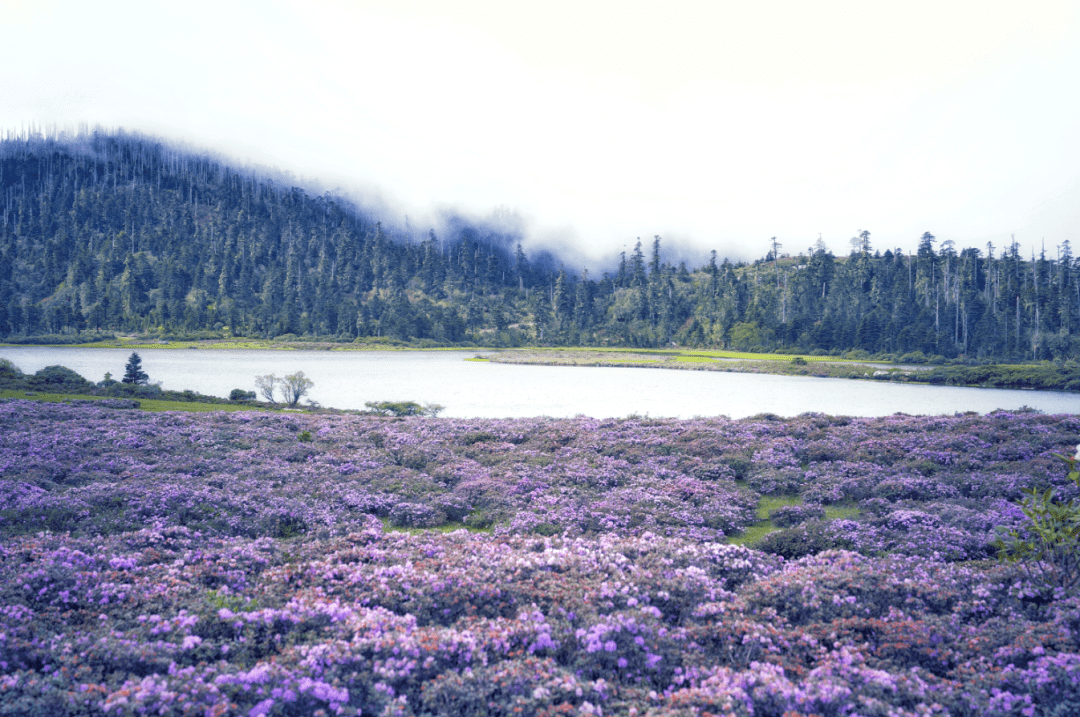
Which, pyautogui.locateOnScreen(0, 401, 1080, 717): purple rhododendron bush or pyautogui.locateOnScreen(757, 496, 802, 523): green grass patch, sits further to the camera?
pyautogui.locateOnScreen(757, 496, 802, 523): green grass patch

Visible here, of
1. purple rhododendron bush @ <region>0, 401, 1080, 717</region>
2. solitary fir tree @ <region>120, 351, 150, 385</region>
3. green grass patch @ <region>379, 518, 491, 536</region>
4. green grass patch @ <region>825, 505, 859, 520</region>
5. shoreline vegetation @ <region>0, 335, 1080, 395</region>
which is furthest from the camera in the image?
shoreline vegetation @ <region>0, 335, 1080, 395</region>

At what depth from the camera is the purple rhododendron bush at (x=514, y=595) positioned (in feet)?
18.6

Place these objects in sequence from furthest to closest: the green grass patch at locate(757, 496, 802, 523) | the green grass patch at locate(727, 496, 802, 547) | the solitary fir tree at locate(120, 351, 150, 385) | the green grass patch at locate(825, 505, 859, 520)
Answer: the solitary fir tree at locate(120, 351, 150, 385)
the green grass patch at locate(757, 496, 802, 523)
the green grass patch at locate(825, 505, 859, 520)
the green grass patch at locate(727, 496, 802, 547)

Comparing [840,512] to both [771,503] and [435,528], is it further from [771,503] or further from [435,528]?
[435,528]

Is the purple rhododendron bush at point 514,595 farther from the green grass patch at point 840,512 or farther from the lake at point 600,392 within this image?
the lake at point 600,392

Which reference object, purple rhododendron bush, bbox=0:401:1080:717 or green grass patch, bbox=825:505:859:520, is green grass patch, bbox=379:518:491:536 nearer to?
purple rhododendron bush, bbox=0:401:1080:717

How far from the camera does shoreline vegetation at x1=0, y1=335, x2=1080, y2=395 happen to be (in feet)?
269

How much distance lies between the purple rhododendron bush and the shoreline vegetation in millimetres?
32947

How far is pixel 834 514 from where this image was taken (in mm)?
13555

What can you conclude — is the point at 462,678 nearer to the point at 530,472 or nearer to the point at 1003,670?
the point at 1003,670

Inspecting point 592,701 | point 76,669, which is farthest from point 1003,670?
point 76,669

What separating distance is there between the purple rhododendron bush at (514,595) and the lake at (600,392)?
82.0 feet

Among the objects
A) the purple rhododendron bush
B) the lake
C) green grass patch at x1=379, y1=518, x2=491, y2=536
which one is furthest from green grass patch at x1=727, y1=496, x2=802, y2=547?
the lake

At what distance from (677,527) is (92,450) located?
58.8 ft
